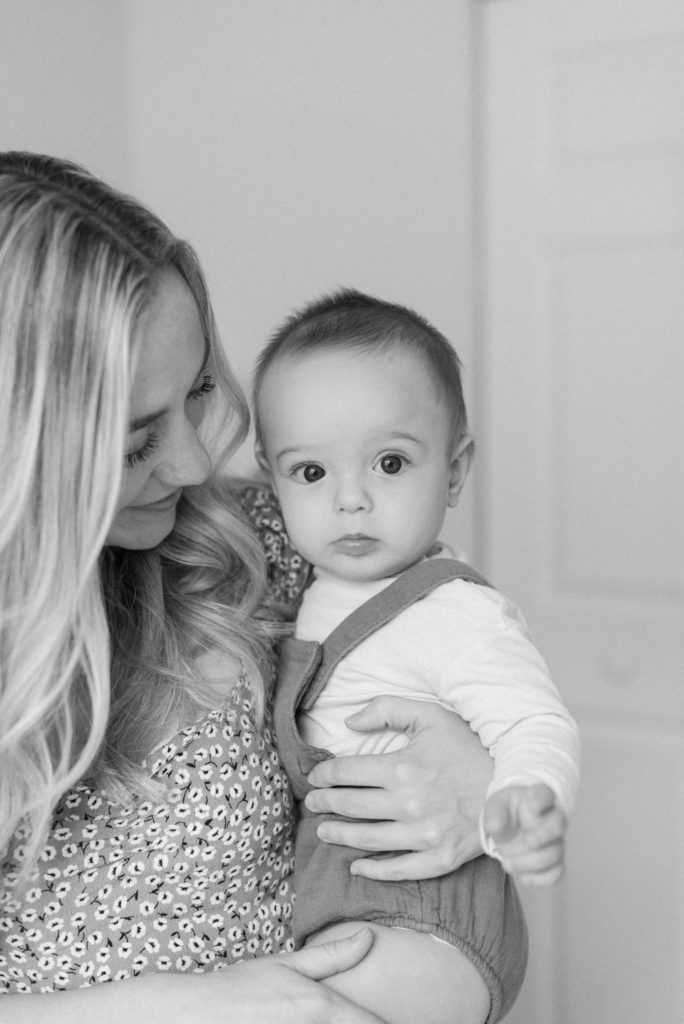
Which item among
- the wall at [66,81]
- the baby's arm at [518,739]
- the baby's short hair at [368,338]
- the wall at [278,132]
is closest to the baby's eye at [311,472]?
the baby's short hair at [368,338]

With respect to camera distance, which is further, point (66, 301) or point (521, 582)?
point (521, 582)

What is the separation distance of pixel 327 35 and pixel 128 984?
224cm

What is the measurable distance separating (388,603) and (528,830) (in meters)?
0.36

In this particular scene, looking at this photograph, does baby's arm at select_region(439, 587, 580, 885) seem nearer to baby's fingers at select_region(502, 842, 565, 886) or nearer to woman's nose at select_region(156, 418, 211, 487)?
baby's fingers at select_region(502, 842, 565, 886)

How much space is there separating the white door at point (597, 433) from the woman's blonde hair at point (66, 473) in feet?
4.66

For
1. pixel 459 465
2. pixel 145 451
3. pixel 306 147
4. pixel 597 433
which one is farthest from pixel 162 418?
pixel 306 147

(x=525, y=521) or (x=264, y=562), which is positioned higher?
(x=264, y=562)

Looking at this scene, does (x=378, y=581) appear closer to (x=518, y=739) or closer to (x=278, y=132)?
(x=518, y=739)

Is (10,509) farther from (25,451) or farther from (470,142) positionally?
(470,142)

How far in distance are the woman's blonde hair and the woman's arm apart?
151 mm

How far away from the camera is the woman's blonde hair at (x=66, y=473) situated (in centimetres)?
112

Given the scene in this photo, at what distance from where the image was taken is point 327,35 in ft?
9.14

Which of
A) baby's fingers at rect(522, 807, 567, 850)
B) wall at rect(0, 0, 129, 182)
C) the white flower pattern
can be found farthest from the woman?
wall at rect(0, 0, 129, 182)

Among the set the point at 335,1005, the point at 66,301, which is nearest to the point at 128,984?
the point at 335,1005
